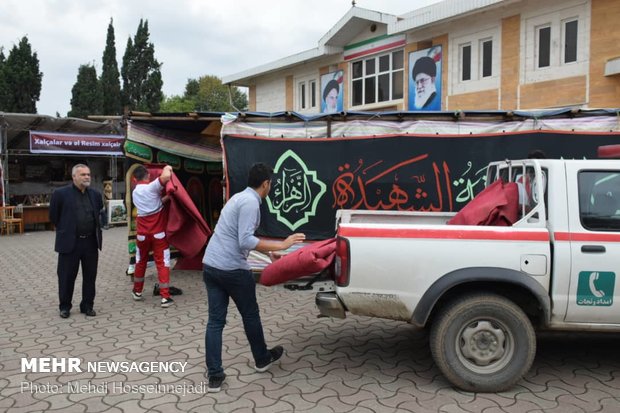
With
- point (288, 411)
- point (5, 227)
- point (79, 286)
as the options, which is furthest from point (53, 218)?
point (5, 227)

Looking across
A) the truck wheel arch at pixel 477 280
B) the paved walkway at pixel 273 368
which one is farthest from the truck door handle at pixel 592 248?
the paved walkway at pixel 273 368

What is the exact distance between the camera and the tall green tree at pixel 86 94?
1319 inches

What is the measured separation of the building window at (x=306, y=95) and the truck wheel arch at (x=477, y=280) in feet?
60.3

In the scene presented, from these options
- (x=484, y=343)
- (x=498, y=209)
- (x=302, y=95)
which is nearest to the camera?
(x=484, y=343)

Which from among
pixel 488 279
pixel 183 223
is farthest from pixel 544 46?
pixel 488 279

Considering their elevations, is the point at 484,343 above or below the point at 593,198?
below

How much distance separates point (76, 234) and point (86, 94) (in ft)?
103

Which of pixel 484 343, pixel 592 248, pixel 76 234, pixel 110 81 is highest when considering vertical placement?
pixel 110 81

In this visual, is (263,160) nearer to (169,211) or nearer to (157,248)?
(169,211)

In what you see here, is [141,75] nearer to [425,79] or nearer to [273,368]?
[425,79]

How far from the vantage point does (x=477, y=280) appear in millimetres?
3723

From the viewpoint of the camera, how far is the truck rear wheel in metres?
3.76

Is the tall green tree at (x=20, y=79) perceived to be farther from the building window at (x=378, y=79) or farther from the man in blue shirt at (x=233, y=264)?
the man in blue shirt at (x=233, y=264)

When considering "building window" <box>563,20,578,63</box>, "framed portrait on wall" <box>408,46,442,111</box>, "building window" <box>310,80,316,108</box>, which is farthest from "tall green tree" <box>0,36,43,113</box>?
"building window" <box>563,20,578,63</box>
